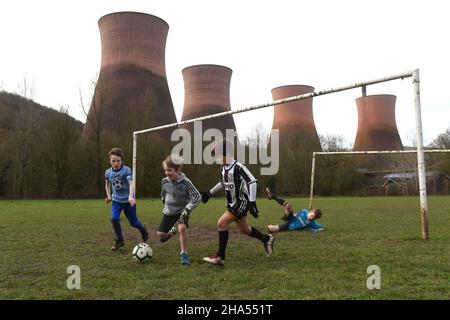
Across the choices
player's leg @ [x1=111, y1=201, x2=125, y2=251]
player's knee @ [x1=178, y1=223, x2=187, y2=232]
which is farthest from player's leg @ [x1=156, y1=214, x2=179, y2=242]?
player's leg @ [x1=111, y1=201, x2=125, y2=251]

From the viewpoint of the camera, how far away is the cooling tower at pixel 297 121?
39438 mm

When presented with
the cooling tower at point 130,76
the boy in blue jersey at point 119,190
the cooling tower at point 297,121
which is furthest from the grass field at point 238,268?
the cooling tower at point 297,121

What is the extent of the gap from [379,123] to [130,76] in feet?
84.6

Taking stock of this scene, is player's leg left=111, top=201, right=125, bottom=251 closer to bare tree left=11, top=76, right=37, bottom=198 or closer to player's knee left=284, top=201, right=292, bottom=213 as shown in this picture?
player's knee left=284, top=201, right=292, bottom=213

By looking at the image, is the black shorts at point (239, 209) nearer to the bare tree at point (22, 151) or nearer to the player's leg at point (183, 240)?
the player's leg at point (183, 240)

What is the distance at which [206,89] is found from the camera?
35.8 metres

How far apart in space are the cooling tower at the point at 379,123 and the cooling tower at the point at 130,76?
69.9ft

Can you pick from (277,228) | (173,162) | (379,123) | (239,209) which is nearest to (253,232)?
(239,209)

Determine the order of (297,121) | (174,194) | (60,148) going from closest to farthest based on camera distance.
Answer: (174,194) < (60,148) < (297,121)

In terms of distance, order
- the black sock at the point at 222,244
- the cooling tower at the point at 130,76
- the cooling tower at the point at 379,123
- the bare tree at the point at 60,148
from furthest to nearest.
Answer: the cooling tower at the point at 379,123 → the bare tree at the point at 60,148 → the cooling tower at the point at 130,76 → the black sock at the point at 222,244

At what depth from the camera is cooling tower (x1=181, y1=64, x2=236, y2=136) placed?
3569cm

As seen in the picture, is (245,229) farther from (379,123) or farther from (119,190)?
(379,123)

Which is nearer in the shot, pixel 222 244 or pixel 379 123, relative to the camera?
pixel 222 244
